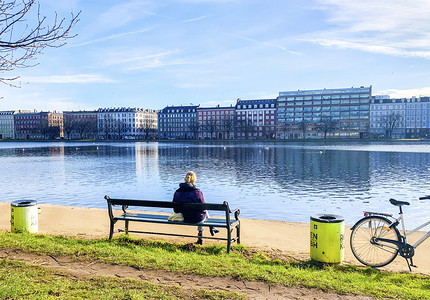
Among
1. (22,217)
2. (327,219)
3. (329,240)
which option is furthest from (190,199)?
(22,217)

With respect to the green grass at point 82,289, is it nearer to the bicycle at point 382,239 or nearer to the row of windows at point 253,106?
the bicycle at point 382,239

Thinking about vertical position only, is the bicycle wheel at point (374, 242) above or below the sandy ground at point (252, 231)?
above

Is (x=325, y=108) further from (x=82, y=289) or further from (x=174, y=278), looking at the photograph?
(x=82, y=289)

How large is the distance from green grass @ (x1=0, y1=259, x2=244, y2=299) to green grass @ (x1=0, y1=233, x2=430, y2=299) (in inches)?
34.5

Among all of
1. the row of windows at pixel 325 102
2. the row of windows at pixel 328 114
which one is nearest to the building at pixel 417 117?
the row of windows at pixel 328 114

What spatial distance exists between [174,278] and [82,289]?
1.42 m

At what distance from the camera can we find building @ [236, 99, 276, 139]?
581 feet

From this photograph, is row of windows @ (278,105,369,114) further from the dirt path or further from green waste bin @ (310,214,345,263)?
the dirt path

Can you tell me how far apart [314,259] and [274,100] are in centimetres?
17661

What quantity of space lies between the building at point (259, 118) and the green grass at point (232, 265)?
6551 inches

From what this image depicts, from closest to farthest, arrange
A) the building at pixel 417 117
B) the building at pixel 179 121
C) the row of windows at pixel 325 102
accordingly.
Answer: the building at pixel 417 117 < the row of windows at pixel 325 102 < the building at pixel 179 121

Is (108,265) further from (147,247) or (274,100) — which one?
(274,100)

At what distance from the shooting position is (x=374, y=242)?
7688 millimetres

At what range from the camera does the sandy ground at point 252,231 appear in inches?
331
